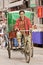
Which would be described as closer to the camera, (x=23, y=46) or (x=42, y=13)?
(x=23, y=46)

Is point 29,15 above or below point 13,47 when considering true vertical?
above

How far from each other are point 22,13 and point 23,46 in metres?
1.33

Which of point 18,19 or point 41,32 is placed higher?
point 18,19

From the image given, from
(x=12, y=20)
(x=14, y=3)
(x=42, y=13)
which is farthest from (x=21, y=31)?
(x=14, y=3)

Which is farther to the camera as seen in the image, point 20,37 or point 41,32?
point 41,32

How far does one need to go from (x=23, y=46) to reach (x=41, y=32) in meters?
9.51

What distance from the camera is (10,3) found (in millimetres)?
36094

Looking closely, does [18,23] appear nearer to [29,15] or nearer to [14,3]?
[29,15]

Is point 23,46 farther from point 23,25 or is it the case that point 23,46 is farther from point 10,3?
point 10,3

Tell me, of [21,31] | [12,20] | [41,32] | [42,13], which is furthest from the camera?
[42,13]

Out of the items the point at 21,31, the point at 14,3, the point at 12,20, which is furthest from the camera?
the point at 14,3

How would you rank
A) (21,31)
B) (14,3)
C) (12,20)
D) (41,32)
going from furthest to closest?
(14,3) < (41,32) < (12,20) < (21,31)

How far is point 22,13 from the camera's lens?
487 inches

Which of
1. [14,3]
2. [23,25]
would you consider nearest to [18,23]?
[23,25]
